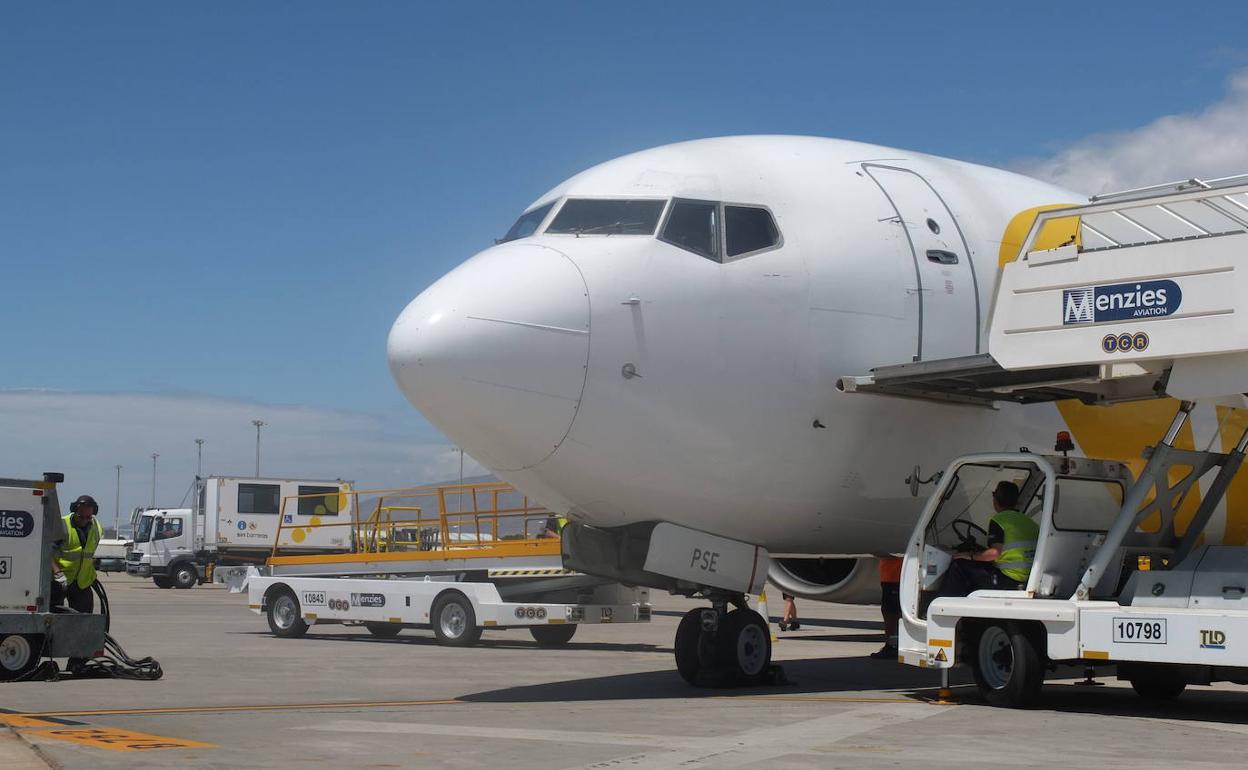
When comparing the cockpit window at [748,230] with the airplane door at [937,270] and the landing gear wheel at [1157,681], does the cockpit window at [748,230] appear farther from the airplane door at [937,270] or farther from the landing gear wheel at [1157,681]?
the landing gear wheel at [1157,681]

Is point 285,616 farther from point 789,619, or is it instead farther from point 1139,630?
point 1139,630

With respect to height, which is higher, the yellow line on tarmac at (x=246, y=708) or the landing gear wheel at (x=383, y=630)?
the yellow line on tarmac at (x=246, y=708)

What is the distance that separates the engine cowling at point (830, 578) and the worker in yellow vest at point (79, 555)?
7377 mm

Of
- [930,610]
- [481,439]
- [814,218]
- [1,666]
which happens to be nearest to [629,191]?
[814,218]

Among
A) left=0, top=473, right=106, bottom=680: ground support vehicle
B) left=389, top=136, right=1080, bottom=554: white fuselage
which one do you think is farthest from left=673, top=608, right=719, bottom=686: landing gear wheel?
left=0, top=473, right=106, bottom=680: ground support vehicle

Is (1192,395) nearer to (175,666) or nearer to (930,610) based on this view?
(930,610)

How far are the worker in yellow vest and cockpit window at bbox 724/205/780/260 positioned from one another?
7.19 meters

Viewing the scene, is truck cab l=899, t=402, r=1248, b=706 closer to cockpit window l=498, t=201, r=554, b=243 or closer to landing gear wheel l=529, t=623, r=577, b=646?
cockpit window l=498, t=201, r=554, b=243

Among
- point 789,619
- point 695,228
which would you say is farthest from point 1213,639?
point 789,619

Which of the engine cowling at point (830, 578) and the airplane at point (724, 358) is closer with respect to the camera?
the airplane at point (724, 358)

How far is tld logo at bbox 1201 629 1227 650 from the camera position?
10117mm

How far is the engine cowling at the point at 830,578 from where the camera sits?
1586 centimetres

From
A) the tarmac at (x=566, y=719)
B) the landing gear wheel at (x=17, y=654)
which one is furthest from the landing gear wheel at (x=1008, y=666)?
the landing gear wheel at (x=17, y=654)

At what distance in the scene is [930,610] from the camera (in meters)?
11.6
